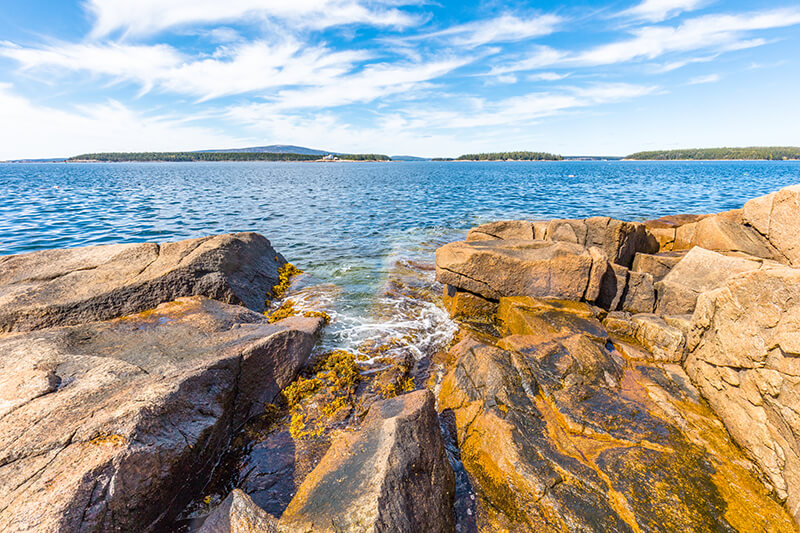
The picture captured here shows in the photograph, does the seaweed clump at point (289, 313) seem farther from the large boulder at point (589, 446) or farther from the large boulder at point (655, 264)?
the large boulder at point (655, 264)

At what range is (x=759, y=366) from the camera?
5.08m

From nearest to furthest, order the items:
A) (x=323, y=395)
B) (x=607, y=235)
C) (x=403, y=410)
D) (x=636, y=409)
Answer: (x=403, y=410) < (x=636, y=409) < (x=323, y=395) < (x=607, y=235)

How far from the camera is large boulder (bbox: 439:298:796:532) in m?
4.00

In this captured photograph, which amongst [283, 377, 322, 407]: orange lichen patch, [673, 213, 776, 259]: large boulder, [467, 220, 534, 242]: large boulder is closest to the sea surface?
[283, 377, 322, 407]: orange lichen patch

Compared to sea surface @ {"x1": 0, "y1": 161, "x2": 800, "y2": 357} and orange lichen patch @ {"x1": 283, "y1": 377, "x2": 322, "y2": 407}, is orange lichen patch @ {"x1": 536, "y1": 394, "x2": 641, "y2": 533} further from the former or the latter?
orange lichen patch @ {"x1": 283, "y1": 377, "x2": 322, "y2": 407}

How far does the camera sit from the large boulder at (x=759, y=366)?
177 inches

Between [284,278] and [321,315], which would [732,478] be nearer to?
[321,315]

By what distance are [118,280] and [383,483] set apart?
8303 millimetres

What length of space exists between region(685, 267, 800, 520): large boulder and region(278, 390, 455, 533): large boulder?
14.2ft

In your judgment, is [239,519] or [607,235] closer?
[239,519]

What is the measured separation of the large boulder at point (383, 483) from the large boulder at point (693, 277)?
306 inches

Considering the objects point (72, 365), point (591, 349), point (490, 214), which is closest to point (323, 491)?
point (72, 365)

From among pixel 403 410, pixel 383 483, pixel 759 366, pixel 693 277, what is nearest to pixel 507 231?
pixel 693 277

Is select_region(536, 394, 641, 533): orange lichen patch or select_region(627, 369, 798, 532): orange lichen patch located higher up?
select_region(536, 394, 641, 533): orange lichen patch
